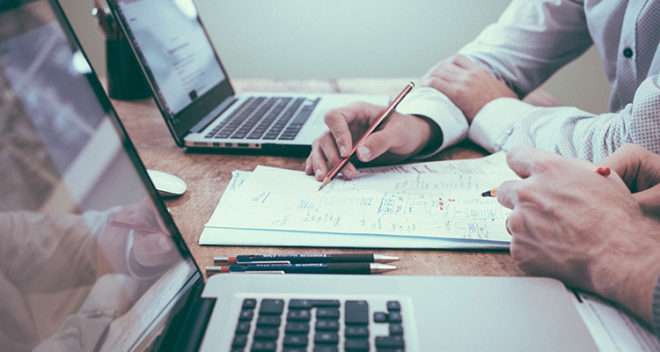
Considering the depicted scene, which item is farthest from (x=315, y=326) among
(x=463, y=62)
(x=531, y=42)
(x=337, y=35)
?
(x=337, y=35)

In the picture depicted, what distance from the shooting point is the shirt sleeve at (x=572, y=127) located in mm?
708

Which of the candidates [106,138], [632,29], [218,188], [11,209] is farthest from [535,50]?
[11,209]

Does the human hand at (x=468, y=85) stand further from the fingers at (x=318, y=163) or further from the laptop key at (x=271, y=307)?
the laptop key at (x=271, y=307)

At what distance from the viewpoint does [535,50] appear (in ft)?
3.79

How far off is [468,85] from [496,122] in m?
0.15

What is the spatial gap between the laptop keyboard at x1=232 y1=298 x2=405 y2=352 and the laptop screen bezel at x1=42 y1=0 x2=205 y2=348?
0.20 ft

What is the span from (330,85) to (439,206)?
759 mm

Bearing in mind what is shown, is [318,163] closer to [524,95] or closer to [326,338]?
[326,338]

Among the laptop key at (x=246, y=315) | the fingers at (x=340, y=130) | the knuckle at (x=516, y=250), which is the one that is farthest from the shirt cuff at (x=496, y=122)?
the laptop key at (x=246, y=315)

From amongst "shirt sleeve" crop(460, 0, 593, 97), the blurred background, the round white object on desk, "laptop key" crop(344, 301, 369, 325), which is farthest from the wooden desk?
the blurred background

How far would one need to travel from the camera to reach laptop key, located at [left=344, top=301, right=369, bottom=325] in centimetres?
43

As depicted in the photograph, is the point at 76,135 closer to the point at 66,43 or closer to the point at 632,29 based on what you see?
the point at 66,43

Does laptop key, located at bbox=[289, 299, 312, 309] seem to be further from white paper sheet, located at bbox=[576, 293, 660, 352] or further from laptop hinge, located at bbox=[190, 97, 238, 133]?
laptop hinge, located at bbox=[190, 97, 238, 133]

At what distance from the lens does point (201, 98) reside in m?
1.02
